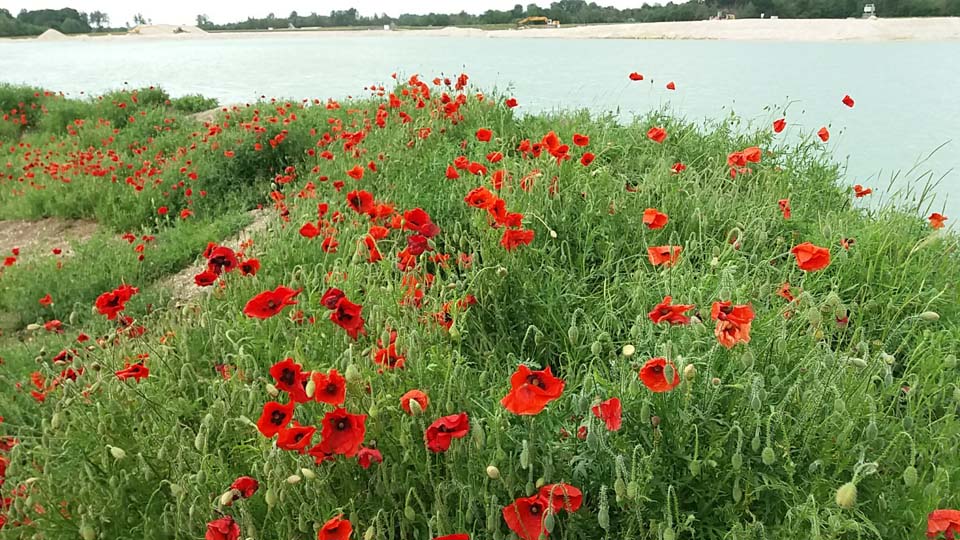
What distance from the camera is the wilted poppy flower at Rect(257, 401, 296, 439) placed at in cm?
154

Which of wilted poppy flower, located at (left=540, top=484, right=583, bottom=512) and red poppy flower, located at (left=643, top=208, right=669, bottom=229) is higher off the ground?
red poppy flower, located at (left=643, top=208, right=669, bottom=229)

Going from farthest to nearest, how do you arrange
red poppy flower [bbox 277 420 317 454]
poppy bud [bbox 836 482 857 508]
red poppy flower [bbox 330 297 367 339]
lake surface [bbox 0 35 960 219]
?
lake surface [bbox 0 35 960 219] < red poppy flower [bbox 330 297 367 339] < red poppy flower [bbox 277 420 317 454] < poppy bud [bbox 836 482 857 508]

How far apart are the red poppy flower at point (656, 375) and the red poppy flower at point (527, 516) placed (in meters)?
0.35

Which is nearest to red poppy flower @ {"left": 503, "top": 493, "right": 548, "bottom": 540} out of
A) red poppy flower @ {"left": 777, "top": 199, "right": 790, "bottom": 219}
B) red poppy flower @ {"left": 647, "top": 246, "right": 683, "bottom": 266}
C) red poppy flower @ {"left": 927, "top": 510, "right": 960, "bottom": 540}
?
red poppy flower @ {"left": 927, "top": 510, "right": 960, "bottom": 540}

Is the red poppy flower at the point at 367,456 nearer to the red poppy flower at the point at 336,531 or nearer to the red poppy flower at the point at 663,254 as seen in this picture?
the red poppy flower at the point at 336,531

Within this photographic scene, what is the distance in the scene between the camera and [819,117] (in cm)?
588

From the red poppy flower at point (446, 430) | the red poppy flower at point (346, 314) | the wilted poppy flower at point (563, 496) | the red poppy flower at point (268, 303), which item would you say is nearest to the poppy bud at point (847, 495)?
the wilted poppy flower at point (563, 496)

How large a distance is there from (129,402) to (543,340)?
58.0 inches

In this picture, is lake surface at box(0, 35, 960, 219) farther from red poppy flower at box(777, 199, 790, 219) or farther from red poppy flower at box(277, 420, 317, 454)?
red poppy flower at box(277, 420, 317, 454)

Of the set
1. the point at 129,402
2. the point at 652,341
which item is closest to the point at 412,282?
the point at 652,341

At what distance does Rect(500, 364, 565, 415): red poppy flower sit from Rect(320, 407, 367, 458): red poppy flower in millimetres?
359

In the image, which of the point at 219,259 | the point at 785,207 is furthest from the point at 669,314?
the point at 785,207

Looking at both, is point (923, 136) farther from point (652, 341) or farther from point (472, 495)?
point (472, 495)

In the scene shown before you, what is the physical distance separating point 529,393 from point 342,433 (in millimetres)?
460
